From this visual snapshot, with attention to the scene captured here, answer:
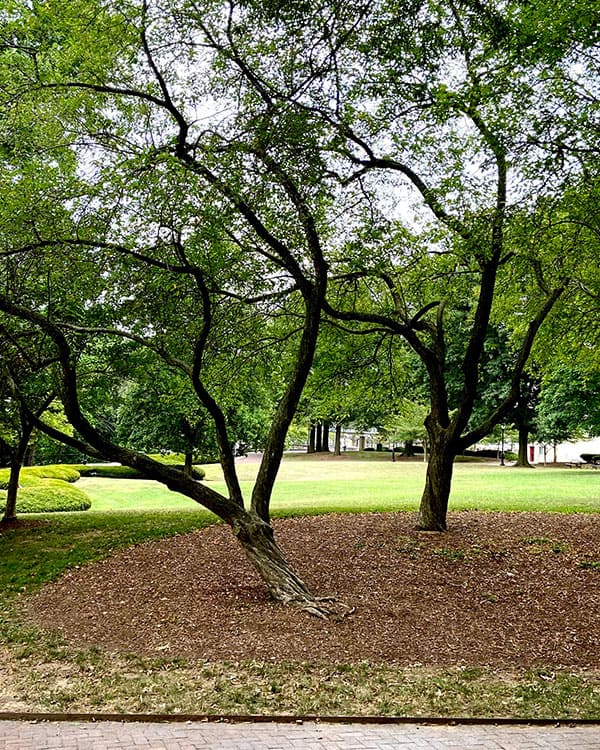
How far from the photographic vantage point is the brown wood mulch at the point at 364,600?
679cm

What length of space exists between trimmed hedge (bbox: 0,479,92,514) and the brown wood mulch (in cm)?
730

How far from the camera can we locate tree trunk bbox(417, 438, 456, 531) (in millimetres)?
12617

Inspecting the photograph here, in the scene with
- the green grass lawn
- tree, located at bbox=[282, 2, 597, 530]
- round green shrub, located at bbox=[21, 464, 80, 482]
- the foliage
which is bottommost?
the green grass lawn

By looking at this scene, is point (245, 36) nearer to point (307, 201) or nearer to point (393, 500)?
point (307, 201)

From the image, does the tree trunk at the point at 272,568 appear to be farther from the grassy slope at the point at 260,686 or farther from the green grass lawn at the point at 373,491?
the green grass lawn at the point at 373,491

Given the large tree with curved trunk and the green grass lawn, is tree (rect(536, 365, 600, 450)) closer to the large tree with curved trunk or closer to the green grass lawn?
the green grass lawn

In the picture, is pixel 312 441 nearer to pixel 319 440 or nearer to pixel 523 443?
pixel 319 440

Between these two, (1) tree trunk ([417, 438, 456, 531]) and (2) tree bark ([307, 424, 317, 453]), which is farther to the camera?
(2) tree bark ([307, 424, 317, 453])

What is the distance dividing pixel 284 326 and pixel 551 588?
19.8 feet

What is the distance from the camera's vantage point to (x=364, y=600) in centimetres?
835

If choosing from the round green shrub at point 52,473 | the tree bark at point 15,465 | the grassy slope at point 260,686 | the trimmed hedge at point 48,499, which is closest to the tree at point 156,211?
the grassy slope at point 260,686

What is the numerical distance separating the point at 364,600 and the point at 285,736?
12.3 ft

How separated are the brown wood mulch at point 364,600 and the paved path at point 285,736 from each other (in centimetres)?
154

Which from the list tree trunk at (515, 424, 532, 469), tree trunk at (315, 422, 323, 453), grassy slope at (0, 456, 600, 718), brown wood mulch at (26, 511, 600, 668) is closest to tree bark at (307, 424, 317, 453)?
tree trunk at (315, 422, 323, 453)
